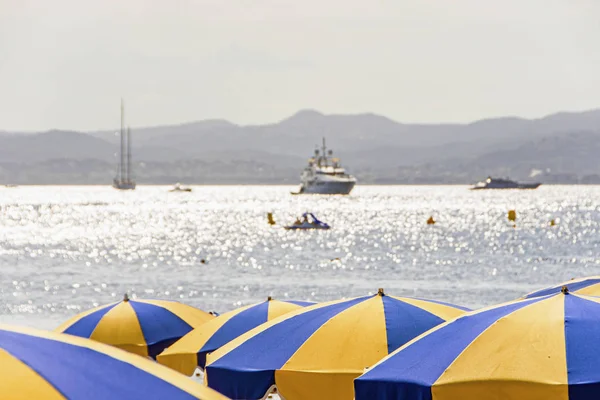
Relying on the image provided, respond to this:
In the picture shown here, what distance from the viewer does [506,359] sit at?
6852 mm

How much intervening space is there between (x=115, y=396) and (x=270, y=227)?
3991 inches

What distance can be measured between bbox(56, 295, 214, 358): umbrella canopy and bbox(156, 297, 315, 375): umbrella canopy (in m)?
1.67

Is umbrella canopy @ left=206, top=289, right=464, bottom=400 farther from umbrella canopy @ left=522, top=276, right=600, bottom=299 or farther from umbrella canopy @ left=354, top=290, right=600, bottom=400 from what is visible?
umbrella canopy @ left=522, top=276, right=600, bottom=299

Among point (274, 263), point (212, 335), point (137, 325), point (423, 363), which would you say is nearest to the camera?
point (423, 363)

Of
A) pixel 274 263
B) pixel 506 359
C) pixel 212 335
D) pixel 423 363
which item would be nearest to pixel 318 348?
pixel 423 363

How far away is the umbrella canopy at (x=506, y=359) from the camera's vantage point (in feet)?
21.6

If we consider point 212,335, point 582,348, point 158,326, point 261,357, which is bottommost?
point 158,326

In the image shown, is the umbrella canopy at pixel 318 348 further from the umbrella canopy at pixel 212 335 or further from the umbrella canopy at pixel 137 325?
the umbrella canopy at pixel 137 325

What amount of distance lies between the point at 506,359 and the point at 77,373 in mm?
2879

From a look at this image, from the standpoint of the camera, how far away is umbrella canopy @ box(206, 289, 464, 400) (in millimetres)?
8500

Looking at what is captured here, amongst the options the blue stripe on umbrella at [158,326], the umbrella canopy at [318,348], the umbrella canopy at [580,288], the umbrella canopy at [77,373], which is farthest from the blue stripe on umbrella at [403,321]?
the blue stripe on umbrella at [158,326]

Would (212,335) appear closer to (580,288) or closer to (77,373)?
(580,288)

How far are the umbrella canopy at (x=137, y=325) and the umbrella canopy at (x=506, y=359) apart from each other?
643 cm

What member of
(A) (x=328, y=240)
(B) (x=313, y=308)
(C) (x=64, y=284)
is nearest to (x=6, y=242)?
(A) (x=328, y=240)
